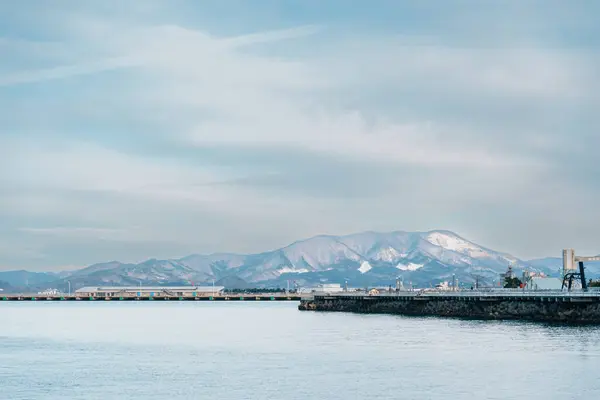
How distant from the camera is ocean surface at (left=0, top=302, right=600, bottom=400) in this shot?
62469 mm

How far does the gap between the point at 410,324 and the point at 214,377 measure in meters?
72.2

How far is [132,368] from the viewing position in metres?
78.9

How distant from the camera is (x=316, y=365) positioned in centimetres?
7862

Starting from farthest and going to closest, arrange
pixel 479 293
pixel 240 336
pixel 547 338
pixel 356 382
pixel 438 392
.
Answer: pixel 479 293 < pixel 240 336 < pixel 547 338 < pixel 356 382 < pixel 438 392

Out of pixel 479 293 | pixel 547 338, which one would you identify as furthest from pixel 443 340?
pixel 479 293

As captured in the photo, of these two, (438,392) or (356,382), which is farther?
(356,382)

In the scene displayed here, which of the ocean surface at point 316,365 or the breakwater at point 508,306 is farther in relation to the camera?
the breakwater at point 508,306

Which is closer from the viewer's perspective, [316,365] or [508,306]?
[316,365]

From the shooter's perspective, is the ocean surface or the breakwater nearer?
the ocean surface

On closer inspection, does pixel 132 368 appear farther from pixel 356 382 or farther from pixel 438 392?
pixel 438 392

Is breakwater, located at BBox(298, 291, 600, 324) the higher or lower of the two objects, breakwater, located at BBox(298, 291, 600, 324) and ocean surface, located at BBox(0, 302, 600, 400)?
the higher

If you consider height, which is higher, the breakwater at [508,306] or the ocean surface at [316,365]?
the breakwater at [508,306]

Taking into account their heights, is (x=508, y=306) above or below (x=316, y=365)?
above

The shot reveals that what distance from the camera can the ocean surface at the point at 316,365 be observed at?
6247cm
